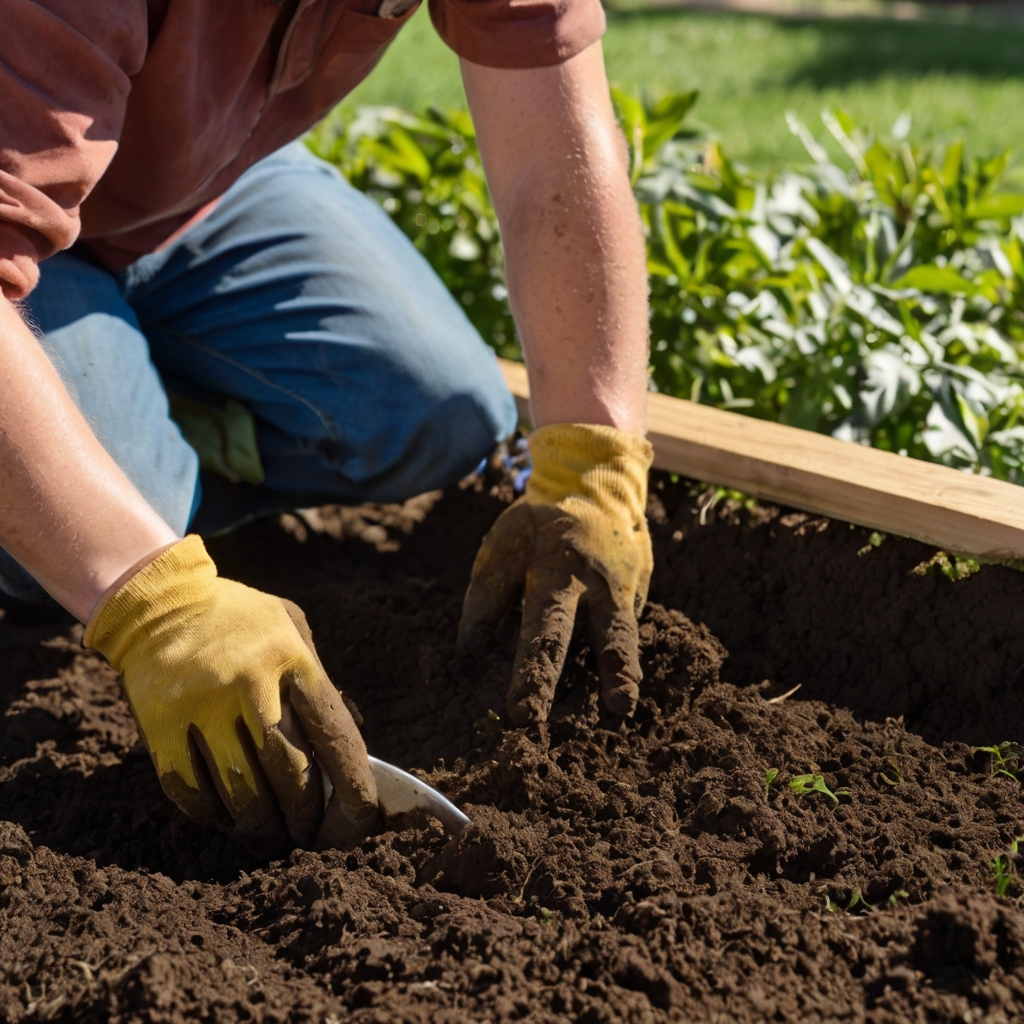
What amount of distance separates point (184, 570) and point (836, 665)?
3.68ft

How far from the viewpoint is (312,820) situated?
1.66 m

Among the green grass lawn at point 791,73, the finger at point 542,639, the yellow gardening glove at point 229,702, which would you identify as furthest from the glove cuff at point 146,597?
the green grass lawn at point 791,73

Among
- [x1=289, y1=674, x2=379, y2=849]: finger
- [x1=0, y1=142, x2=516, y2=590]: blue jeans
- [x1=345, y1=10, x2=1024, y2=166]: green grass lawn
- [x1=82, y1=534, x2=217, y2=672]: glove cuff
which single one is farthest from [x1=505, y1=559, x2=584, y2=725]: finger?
[x1=345, y1=10, x2=1024, y2=166]: green grass lawn

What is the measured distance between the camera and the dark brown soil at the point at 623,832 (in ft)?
4.38

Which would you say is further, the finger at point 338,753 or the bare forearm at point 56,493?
the finger at point 338,753

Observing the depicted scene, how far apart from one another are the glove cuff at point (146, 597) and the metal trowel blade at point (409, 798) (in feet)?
1.22

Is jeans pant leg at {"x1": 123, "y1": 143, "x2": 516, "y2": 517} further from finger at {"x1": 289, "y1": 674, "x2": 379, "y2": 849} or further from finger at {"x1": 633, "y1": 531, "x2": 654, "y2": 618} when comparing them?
finger at {"x1": 289, "y1": 674, "x2": 379, "y2": 849}

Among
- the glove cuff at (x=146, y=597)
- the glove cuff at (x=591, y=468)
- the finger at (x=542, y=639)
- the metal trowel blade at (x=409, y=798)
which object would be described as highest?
the glove cuff at (x=146, y=597)

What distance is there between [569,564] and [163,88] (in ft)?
3.17

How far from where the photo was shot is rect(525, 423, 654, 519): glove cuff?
1.95 metres

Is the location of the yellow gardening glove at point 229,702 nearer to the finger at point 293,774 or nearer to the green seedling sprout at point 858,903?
the finger at point 293,774

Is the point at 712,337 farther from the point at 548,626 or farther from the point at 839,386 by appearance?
the point at 548,626

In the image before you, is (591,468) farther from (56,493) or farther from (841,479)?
(56,493)

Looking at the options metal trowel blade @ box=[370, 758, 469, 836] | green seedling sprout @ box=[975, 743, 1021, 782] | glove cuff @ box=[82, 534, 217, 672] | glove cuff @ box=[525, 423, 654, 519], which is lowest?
green seedling sprout @ box=[975, 743, 1021, 782]
